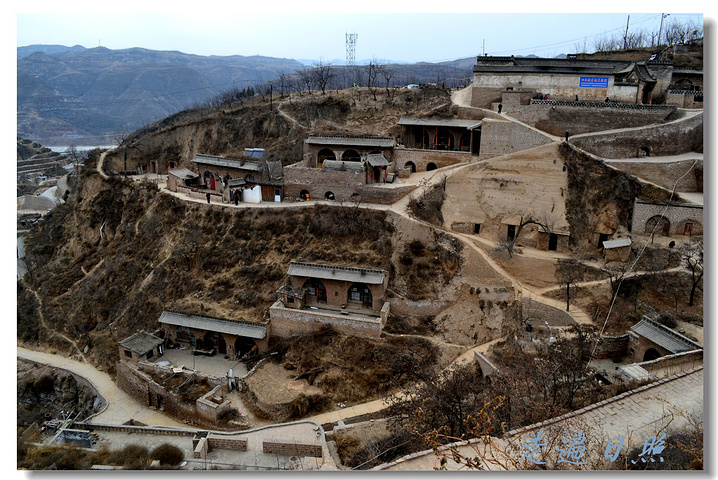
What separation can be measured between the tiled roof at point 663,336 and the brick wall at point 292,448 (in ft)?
50.2

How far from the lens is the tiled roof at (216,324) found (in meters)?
29.0

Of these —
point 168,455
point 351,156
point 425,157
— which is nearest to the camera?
point 168,455

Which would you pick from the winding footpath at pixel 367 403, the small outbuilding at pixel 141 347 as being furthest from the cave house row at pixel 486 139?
the small outbuilding at pixel 141 347

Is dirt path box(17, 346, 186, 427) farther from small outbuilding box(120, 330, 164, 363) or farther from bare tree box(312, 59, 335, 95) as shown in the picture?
bare tree box(312, 59, 335, 95)

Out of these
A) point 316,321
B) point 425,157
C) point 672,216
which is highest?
point 425,157

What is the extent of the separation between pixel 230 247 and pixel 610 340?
932 inches

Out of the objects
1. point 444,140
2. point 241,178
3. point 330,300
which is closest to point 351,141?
point 444,140

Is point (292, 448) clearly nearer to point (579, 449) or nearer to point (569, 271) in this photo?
point (579, 449)

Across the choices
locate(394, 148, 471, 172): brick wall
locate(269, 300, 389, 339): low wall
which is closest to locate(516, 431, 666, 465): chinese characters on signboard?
locate(269, 300, 389, 339): low wall

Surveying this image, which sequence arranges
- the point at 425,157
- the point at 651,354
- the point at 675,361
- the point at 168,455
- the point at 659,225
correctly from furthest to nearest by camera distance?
the point at 425,157
the point at 659,225
the point at 651,354
the point at 675,361
the point at 168,455

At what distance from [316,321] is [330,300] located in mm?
2147

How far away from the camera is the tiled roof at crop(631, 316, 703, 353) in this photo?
2157 cm

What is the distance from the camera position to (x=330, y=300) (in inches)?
1216

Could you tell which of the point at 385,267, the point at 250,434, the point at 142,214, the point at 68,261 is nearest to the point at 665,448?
the point at 250,434
